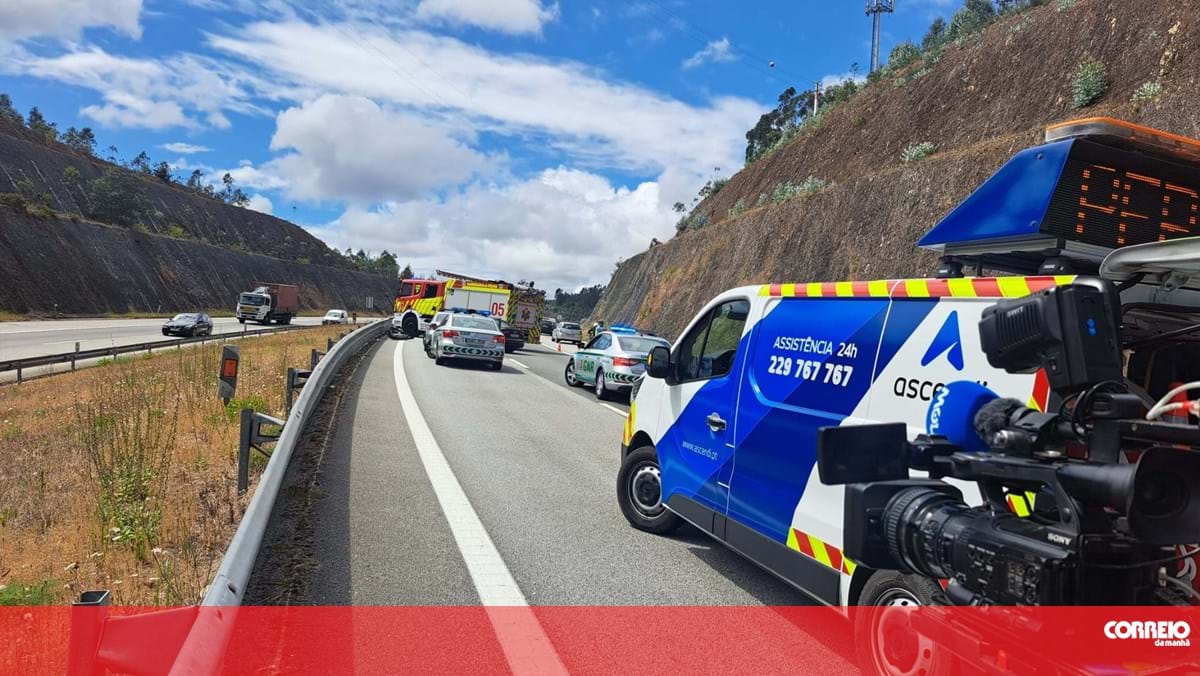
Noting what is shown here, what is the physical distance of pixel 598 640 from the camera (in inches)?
161

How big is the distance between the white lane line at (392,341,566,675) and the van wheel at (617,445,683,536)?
120 centimetres

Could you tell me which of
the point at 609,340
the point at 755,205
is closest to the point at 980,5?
the point at 755,205

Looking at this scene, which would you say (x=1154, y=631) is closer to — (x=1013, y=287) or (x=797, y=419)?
(x=1013, y=287)

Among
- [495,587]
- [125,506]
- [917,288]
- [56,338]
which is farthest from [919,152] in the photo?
[56,338]

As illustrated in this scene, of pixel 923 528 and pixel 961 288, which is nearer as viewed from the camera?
pixel 923 528

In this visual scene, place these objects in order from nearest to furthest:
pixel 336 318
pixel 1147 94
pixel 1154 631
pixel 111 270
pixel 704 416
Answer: pixel 1154 631
pixel 704 416
pixel 1147 94
pixel 111 270
pixel 336 318

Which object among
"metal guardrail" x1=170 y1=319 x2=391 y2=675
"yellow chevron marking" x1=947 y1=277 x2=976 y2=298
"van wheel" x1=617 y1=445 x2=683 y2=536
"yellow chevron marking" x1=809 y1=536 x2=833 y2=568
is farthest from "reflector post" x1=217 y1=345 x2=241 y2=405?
"yellow chevron marking" x1=947 y1=277 x2=976 y2=298

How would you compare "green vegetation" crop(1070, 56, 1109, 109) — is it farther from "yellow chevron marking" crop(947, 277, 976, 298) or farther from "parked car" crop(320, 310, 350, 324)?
"parked car" crop(320, 310, 350, 324)

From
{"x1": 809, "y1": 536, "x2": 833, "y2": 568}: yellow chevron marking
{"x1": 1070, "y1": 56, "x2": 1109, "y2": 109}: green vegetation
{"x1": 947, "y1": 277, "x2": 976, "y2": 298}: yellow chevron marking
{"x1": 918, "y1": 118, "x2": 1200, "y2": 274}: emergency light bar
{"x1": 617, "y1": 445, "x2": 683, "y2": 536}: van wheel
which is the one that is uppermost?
{"x1": 1070, "y1": 56, "x2": 1109, "y2": 109}: green vegetation

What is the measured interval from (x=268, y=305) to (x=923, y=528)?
186 feet

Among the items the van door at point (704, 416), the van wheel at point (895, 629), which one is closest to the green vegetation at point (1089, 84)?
the van door at point (704, 416)

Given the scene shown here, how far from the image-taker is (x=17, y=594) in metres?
4.55

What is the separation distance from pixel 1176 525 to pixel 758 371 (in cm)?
279

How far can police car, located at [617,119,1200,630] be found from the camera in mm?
3541
